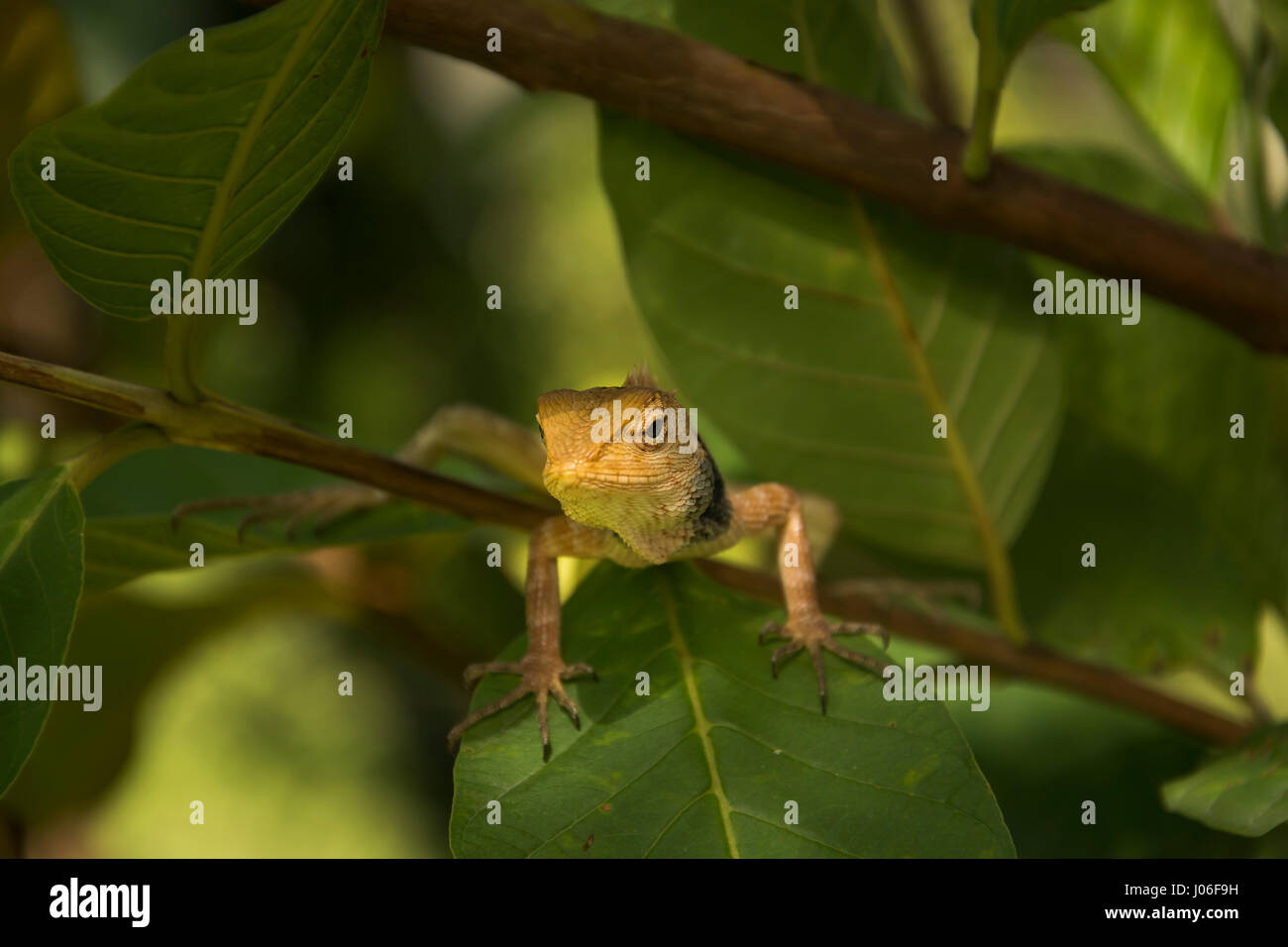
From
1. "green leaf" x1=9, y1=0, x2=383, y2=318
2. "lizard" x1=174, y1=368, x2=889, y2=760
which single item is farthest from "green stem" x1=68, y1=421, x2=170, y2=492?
"lizard" x1=174, y1=368, x2=889, y2=760

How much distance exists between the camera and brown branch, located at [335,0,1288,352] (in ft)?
5.66

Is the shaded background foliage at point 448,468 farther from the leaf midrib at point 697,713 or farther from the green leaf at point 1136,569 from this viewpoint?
the leaf midrib at point 697,713

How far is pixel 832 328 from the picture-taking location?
2088mm

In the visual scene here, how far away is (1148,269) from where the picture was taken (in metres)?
1.92

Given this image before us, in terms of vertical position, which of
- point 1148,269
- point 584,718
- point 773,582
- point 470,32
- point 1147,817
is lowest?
point 1147,817

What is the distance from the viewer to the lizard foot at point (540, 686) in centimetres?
164

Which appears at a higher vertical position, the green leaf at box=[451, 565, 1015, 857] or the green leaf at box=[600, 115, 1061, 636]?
the green leaf at box=[600, 115, 1061, 636]

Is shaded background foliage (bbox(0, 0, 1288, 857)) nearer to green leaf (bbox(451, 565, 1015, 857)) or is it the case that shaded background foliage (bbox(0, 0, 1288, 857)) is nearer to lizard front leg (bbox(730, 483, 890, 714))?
lizard front leg (bbox(730, 483, 890, 714))

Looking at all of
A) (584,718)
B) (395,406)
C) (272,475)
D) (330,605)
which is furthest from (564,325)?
(584,718)

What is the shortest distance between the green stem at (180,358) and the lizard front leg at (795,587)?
92 centimetres

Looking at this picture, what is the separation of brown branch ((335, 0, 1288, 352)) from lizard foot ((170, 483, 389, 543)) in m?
0.81

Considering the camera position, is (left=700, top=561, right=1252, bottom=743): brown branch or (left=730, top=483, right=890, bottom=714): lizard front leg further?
(left=700, top=561, right=1252, bottom=743): brown branch
